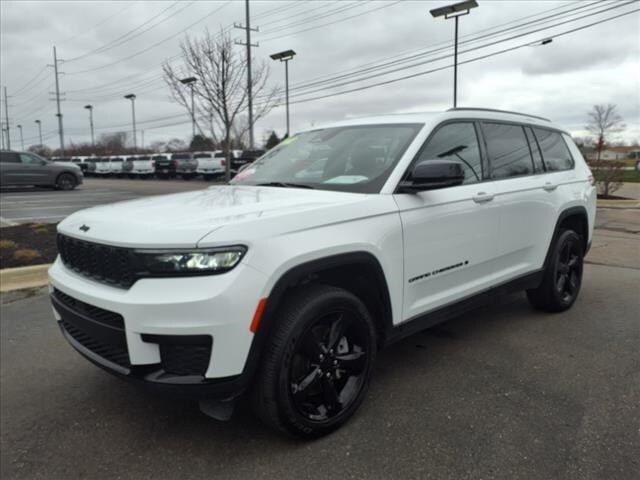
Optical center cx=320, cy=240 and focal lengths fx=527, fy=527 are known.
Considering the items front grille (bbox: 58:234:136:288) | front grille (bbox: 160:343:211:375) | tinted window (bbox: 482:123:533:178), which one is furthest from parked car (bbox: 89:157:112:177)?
front grille (bbox: 160:343:211:375)

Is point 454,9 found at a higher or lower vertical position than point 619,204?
higher

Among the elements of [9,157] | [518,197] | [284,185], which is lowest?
[518,197]

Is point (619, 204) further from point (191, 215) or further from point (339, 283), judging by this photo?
point (191, 215)

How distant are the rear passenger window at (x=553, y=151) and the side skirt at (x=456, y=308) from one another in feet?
3.29

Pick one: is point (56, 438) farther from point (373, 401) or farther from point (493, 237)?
point (493, 237)

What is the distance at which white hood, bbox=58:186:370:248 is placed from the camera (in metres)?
2.39

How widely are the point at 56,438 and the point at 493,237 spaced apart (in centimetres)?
311

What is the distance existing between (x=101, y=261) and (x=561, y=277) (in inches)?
156

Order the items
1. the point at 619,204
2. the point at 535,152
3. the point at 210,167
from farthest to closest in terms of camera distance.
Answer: the point at 210,167, the point at 619,204, the point at 535,152

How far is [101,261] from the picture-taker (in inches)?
103

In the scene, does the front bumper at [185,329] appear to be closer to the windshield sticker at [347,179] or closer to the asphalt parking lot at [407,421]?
the asphalt parking lot at [407,421]

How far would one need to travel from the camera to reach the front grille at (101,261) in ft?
8.06

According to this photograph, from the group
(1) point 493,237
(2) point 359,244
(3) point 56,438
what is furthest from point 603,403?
(3) point 56,438

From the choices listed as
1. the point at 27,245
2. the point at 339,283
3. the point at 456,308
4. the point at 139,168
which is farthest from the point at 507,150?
the point at 139,168
